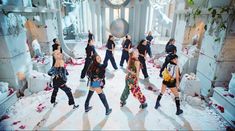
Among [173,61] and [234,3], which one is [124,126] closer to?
[173,61]

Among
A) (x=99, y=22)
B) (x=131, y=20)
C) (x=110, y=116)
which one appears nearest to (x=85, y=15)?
(x=99, y=22)

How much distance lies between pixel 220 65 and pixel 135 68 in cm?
295

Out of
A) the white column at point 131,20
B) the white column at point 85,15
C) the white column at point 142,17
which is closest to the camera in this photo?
the white column at point 142,17

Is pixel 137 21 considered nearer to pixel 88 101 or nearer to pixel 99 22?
pixel 99 22

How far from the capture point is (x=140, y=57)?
7355 millimetres

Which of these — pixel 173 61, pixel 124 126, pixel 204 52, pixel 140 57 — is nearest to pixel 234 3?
pixel 204 52

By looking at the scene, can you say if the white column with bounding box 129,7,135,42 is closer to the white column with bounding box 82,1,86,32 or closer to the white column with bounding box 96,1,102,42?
the white column with bounding box 96,1,102,42

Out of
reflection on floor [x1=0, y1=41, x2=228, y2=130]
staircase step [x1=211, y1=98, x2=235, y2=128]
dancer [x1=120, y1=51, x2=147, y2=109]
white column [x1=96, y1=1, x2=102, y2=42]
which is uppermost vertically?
white column [x1=96, y1=1, x2=102, y2=42]

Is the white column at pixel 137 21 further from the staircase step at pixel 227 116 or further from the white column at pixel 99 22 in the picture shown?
the staircase step at pixel 227 116

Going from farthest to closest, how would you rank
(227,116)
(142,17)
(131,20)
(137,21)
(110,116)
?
(131,20)
(137,21)
(142,17)
(110,116)
(227,116)

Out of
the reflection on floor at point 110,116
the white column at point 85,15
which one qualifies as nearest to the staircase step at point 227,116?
the reflection on floor at point 110,116

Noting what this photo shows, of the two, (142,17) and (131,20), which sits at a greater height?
(142,17)

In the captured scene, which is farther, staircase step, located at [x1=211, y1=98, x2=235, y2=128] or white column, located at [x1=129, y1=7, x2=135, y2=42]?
white column, located at [x1=129, y1=7, x2=135, y2=42]

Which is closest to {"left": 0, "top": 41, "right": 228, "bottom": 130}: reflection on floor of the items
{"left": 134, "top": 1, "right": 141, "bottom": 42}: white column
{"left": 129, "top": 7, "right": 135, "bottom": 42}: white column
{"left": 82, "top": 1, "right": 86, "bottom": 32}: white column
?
{"left": 134, "top": 1, "right": 141, "bottom": 42}: white column
